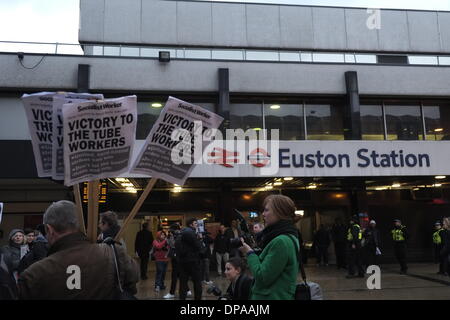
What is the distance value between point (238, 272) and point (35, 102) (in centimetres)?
267

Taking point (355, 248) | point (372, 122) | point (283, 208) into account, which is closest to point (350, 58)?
point (372, 122)

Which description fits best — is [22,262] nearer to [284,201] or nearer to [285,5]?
[284,201]

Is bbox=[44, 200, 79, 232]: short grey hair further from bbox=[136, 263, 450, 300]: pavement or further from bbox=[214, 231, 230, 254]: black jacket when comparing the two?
bbox=[214, 231, 230, 254]: black jacket

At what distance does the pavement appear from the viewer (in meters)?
10.5

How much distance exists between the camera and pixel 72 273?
2.75 meters

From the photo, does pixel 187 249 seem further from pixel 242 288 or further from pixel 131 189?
pixel 131 189

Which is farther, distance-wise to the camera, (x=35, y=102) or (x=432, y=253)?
(x=432, y=253)

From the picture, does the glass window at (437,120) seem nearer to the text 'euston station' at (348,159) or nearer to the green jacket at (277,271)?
the text 'euston station' at (348,159)

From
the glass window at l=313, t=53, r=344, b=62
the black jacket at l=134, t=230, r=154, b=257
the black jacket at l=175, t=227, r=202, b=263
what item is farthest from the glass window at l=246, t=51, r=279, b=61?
the black jacket at l=175, t=227, r=202, b=263

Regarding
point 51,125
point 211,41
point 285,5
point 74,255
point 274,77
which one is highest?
point 285,5

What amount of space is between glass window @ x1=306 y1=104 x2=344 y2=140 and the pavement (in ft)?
18.6

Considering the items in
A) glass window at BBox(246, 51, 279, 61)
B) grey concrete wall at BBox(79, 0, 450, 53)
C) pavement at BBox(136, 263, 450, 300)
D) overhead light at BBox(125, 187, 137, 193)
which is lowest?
pavement at BBox(136, 263, 450, 300)
